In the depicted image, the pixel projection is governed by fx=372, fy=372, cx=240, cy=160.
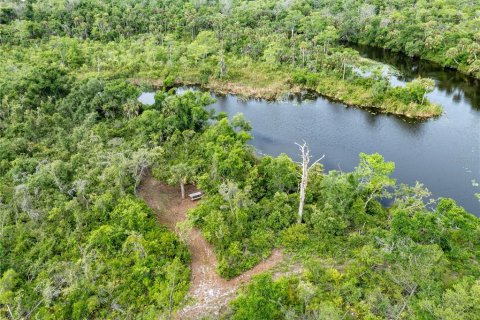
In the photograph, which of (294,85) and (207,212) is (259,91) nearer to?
(294,85)

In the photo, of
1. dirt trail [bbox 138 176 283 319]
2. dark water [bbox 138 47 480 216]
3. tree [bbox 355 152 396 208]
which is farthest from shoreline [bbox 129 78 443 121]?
dirt trail [bbox 138 176 283 319]

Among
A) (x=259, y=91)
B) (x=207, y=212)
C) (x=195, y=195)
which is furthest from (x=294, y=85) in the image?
(x=207, y=212)

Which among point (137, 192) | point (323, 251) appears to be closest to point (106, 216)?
point (137, 192)

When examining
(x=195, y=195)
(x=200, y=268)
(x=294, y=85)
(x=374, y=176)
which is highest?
(x=374, y=176)

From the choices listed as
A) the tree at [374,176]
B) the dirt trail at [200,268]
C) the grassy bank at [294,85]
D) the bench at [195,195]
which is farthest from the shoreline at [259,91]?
the dirt trail at [200,268]

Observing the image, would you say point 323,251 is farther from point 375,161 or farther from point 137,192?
point 137,192
